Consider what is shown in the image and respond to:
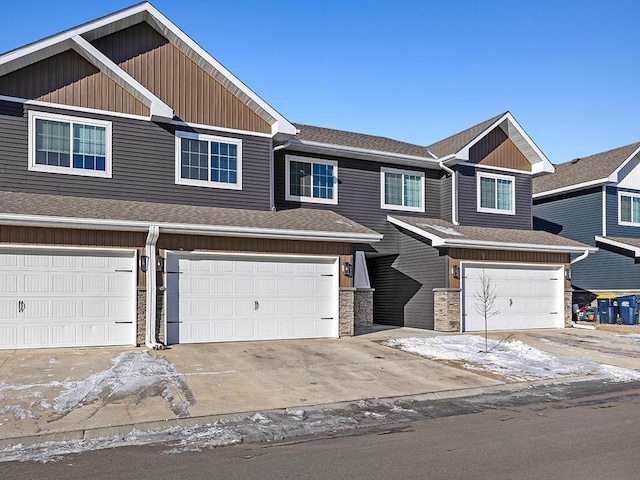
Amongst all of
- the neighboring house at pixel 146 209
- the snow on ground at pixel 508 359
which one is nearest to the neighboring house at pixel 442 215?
the neighboring house at pixel 146 209

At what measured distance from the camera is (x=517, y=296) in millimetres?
19797

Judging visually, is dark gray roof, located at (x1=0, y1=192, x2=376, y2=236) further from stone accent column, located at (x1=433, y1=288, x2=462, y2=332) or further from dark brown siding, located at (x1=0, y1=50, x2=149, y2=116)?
stone accent column, located at (x1=433, y1=288, x2=462, y2=332)

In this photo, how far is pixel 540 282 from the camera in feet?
67.1

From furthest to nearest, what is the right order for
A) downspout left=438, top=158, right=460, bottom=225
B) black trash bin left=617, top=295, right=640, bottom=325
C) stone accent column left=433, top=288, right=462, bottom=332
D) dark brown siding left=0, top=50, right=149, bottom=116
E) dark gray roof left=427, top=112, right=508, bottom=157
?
black trash bin left=617, top=295, right=640, bottom=325
dark gray roof left=427, top=112, right=508, bottom=157
downspout left=438, top=158, right=460, bottom=225
stone accent column left=433, top=288, right=462, bottom=332
dark brown siding left=0, top=50, right=149, bottom=116

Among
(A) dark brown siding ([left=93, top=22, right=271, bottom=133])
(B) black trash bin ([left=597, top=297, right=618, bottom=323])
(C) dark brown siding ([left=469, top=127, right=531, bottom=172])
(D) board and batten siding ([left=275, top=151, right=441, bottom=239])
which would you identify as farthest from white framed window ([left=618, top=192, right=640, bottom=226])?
(A) dark brown siding ([left=93, top=22, right=271, bottom=133])

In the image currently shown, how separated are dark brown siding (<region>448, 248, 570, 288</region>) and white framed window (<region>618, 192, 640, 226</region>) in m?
6.43

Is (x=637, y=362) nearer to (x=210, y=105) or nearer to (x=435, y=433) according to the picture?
(x=435, y=433)

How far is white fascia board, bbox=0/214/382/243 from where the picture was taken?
40.9 ft

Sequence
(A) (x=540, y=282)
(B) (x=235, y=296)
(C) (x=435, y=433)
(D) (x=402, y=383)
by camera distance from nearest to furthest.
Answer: (C) (x=435, y=433)
(D) (x=402, y=383)
(B) (x=235, y=296)
(A) (x=540, y=282)

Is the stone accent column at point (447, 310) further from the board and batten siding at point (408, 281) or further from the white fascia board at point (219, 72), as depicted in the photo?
the white fascia board at point (219, 72)

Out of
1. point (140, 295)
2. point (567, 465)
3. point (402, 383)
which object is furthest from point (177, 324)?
point (567, 465)

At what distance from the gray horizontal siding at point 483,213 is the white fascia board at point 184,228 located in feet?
21.5

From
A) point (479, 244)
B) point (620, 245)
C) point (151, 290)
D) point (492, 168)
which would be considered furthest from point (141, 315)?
point (620, 245)

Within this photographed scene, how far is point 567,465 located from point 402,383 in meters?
5.22
